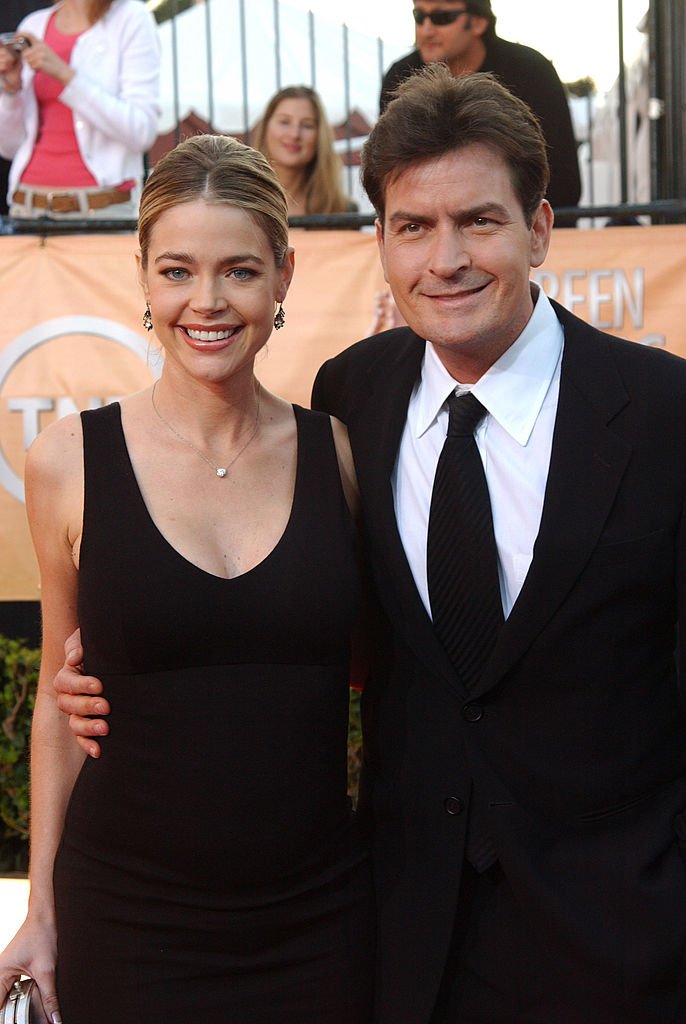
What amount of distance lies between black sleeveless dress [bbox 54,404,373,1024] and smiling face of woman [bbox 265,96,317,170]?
3657 mm

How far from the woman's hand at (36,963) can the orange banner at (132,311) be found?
2774mm

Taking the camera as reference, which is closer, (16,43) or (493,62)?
(493,62)

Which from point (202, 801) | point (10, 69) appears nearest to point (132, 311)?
point (10, 69)

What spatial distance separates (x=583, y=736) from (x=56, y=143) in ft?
14.0

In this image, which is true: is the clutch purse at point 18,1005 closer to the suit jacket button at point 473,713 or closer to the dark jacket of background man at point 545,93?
the suit jacket button at point 473,713

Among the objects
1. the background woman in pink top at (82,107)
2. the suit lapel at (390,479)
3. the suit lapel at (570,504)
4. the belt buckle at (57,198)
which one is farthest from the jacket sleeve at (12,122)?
the suit lapel at (570,504)

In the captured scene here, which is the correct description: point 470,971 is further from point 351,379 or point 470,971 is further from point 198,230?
point 198,230

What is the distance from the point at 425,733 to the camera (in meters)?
2.11

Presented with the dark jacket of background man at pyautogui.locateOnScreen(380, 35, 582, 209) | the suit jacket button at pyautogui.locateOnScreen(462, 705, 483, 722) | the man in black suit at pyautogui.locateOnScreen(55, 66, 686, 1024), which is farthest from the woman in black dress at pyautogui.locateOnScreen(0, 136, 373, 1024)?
the dark jacket of background man at pyautogui.locateOnScreen(380, 35, 582, 209)

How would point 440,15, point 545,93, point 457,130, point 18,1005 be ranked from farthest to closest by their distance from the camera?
point 440,15, point 545,93, point 457,130, point 18,1005

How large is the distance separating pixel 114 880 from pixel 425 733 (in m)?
0.57

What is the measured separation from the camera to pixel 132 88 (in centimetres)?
531

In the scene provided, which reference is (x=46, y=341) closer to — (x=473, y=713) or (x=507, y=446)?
(x=507, y=446)

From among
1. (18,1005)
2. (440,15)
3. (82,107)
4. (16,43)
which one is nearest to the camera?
(18,1005)
